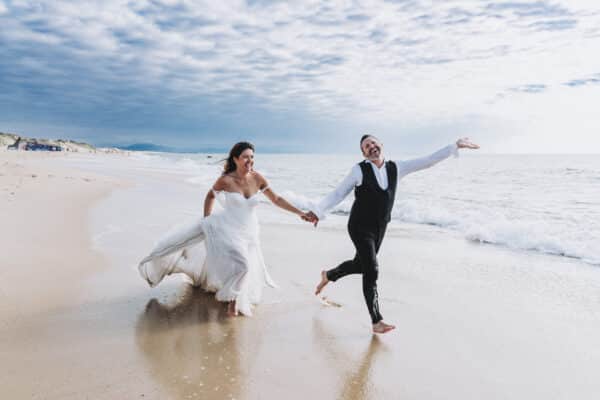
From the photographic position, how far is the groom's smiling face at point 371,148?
5219 millimetres

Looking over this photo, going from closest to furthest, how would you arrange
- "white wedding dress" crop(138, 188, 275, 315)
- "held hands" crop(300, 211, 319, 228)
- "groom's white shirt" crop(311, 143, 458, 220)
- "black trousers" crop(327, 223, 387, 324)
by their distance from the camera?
"black trousers" crop(327, 223, 387, 324) < "groom's white shirt" crop(311, 143, 458, 220) < "white wedding dress" crop(138, 188, 275, 315) < "held hands" crop(300, 211, 319, 228)

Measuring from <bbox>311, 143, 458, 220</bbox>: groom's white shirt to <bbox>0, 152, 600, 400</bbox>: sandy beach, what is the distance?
50.3 inches

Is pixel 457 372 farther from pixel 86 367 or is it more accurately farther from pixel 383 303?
pixel 86 367

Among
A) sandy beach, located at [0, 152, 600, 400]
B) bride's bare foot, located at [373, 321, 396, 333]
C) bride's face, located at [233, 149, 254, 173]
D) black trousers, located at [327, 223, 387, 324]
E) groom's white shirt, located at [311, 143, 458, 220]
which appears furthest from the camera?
bride's face, located at [233, 149, 254, 173]

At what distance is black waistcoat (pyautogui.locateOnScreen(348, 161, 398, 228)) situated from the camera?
5.12 meters

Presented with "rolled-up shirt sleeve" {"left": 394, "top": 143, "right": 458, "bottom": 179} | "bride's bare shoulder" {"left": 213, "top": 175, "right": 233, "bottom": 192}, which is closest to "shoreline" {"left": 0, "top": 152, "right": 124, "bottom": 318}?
"bride's bare shoulder" {"left": 213, "top": 175, "right": 233, "bottom": 192}

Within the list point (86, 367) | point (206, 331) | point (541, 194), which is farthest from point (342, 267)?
point (541, 194)

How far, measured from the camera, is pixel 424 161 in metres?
5.59

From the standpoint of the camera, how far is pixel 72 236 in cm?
829

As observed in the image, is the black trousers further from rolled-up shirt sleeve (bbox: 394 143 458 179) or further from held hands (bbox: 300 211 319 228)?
rolled-up shirt sleeve (bbox: 394 143 458 179)

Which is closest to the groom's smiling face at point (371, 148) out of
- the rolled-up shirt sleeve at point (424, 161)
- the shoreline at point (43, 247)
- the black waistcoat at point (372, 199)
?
the black waistcoat at point (372, 199)

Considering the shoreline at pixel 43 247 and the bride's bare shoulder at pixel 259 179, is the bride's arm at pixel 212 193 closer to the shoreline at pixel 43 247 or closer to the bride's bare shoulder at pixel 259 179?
the bride's bare shoulder at pixel 259 179

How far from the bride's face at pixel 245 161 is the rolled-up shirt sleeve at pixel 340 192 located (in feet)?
3.42

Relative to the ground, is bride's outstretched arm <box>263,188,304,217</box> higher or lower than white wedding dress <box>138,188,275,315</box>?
higher
